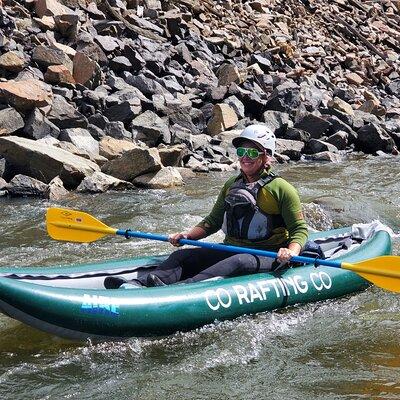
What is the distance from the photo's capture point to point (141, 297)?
4191 millimetres

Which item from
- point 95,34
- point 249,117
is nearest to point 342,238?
point 249,117

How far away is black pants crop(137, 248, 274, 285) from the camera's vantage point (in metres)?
4.72

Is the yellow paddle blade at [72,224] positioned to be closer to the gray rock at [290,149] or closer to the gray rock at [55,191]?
the gray rock at [55,191]

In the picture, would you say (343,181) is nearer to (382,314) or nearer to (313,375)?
(382,314)

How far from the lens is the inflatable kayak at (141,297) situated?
388 cm

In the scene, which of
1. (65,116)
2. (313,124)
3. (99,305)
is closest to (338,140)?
(313,124)

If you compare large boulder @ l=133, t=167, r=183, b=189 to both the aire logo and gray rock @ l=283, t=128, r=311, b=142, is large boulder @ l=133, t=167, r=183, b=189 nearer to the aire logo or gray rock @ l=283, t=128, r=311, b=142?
gray rock @ l=283, t=128, r=311, b=142

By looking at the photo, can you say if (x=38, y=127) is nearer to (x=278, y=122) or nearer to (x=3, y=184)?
(x=3, y=184)

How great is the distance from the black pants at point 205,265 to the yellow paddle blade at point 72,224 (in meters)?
0.84

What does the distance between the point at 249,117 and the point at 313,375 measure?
9.61m

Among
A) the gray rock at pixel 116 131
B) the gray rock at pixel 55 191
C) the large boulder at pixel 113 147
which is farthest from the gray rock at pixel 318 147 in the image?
the gray rock at pixel 55 191

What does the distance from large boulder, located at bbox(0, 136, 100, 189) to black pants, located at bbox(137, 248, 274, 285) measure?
13.5 ft

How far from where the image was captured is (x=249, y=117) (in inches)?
517

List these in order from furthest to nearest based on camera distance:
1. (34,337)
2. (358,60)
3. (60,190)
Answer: (358,60) → (60,190) → (34,337)
